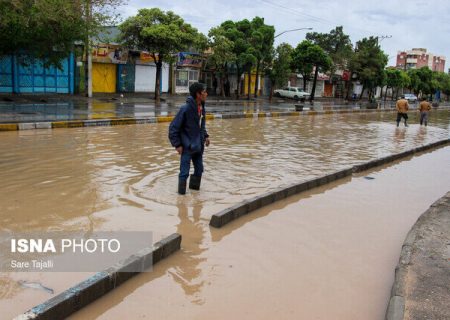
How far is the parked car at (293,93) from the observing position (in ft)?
158

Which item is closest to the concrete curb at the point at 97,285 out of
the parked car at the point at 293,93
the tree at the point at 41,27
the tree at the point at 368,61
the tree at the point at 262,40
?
the tree at the point at 41,27

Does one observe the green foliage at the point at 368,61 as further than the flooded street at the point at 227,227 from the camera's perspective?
Yes

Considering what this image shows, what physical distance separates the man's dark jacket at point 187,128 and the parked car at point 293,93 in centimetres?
4271

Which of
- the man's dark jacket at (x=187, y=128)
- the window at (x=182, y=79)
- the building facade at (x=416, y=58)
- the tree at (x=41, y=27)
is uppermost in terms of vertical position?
the building facade at (x=416, y=58)

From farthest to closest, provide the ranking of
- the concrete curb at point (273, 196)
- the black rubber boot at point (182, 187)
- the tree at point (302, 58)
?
the tree at point (302, 58), the black rubber boot at point (182, 187), the concrete curb at point (273, 196)

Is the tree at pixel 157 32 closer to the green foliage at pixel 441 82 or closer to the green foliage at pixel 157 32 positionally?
the green foliage at pixel 157 32

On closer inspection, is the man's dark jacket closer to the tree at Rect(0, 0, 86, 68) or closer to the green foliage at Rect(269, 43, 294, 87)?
the tree at Rect(0, 0, 86, 68)

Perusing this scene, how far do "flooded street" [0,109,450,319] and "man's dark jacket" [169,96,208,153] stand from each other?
763 mm

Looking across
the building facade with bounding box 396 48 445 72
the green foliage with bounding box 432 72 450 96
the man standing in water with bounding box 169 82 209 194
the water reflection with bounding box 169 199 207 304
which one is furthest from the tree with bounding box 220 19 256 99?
the building facade with bounding box 396 48 445 72

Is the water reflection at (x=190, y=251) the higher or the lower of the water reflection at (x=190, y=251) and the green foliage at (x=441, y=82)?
the lower

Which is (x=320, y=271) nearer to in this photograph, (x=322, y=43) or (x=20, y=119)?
(x=20, y=119)

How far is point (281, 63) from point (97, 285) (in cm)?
3841

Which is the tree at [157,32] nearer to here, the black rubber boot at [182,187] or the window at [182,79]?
the window at [182,79]

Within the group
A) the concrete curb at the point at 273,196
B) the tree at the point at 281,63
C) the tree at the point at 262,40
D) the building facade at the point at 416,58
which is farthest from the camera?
the building facade at the point at 416,58
